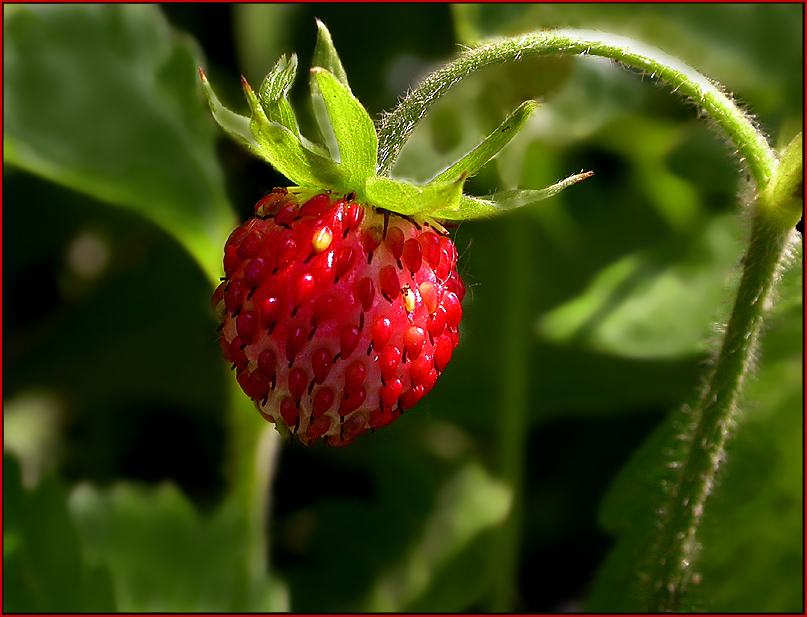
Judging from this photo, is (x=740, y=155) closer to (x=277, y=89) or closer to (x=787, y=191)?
(x=787, y=191)

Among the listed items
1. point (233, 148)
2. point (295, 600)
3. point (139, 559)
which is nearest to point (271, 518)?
point (295, 600)

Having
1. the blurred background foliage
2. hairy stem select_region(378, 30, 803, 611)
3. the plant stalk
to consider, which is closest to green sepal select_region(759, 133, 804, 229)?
hairy stem select_region(378, 30, 803, 611)

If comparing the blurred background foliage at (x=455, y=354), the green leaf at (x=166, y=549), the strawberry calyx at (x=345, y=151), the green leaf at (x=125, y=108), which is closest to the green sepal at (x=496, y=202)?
the strawberry calyx at (x=345, y=151)

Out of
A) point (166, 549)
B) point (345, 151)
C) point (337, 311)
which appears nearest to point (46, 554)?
point (166, 549)

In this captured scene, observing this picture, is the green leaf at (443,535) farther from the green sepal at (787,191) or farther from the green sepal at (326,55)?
the green sepal at (326,55)

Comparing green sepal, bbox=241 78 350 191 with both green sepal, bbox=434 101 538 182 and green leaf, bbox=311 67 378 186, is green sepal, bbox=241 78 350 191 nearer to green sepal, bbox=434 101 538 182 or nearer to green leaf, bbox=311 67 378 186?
green leaf, bbox=311 67 378 186

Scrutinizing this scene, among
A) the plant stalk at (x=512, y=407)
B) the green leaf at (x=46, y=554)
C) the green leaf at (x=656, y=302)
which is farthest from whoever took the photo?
the plant stalk at (x=512, y=407)

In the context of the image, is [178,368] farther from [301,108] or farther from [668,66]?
[668,66]

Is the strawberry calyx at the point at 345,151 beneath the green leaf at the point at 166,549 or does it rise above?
above
